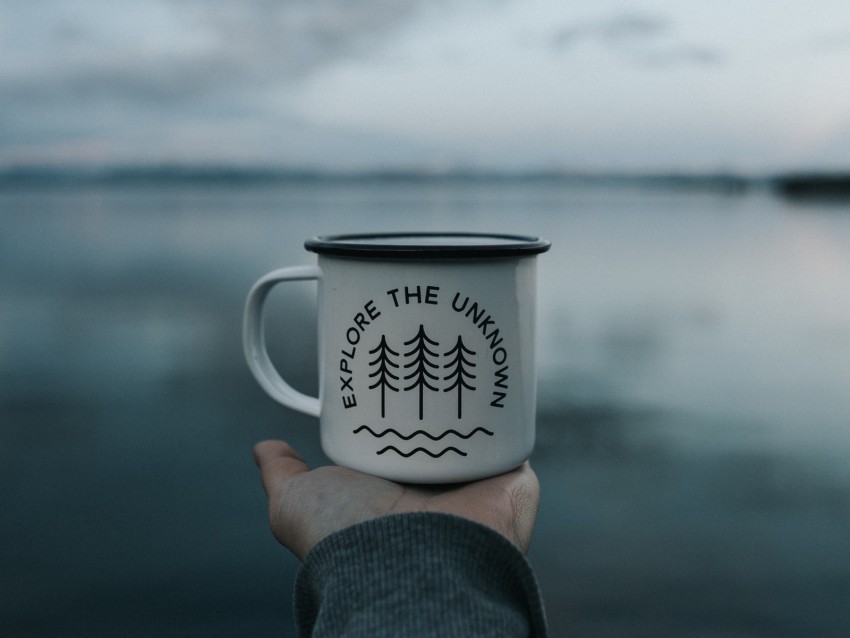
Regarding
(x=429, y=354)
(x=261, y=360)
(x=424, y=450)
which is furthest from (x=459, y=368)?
(x=261, y=360)

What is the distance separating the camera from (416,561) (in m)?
1.23

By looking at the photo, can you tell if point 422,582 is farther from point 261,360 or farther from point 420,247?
point 261,360

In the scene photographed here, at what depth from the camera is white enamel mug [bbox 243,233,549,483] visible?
1.53 m

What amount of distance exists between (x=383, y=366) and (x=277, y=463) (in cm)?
54

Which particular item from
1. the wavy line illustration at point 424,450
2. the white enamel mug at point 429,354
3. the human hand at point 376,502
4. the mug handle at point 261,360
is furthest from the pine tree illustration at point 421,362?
the mug handle at point 261,360

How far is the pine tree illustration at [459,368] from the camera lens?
5.06ft

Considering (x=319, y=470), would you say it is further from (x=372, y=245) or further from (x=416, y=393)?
(x=372, y=245)

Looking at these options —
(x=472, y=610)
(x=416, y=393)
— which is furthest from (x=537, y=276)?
(x=472, y=610)

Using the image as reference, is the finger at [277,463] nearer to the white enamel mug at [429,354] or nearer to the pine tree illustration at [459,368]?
the white enamel mug at [429,354]

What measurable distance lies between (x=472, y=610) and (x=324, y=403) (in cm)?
70

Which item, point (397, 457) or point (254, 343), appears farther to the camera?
point (254, 343)

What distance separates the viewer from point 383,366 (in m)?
1.57

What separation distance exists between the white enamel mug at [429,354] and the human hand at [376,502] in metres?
0.04

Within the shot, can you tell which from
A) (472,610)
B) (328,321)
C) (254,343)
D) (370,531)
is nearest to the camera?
(472,610)
